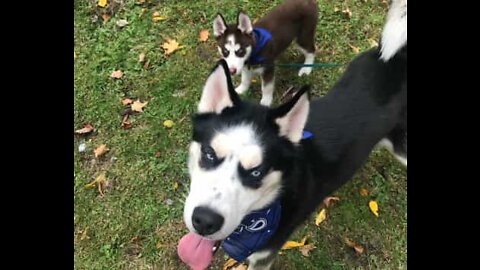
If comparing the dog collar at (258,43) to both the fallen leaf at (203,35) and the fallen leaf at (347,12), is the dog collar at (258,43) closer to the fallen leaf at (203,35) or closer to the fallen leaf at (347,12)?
the fallen leaf at (203,35)

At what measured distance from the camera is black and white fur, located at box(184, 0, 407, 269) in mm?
2588

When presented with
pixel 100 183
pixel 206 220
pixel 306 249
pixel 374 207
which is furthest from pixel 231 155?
pixel 100 183

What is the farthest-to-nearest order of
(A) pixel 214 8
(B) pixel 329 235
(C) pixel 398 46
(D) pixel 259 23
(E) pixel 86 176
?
1. (A) pixel 214 8
2. (D) pixel 259 23
3. (E) pixel 86 176
4. (B) pixel 329 235
5. (C) pixel 398 46

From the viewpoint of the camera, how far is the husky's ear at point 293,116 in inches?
104

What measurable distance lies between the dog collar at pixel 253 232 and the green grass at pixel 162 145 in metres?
0.84

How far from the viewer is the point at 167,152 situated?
484 centimetres

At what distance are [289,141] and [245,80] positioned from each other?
2454 millimetres

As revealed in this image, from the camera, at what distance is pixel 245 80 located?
5184 millimetres

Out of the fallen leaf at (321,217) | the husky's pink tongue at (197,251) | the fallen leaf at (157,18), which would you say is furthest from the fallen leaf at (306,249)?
the fallen leaf at (157,18)

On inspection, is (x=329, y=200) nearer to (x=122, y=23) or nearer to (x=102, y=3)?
(x=122, y=23)

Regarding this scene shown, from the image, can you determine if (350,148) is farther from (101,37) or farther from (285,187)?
(101,37)
